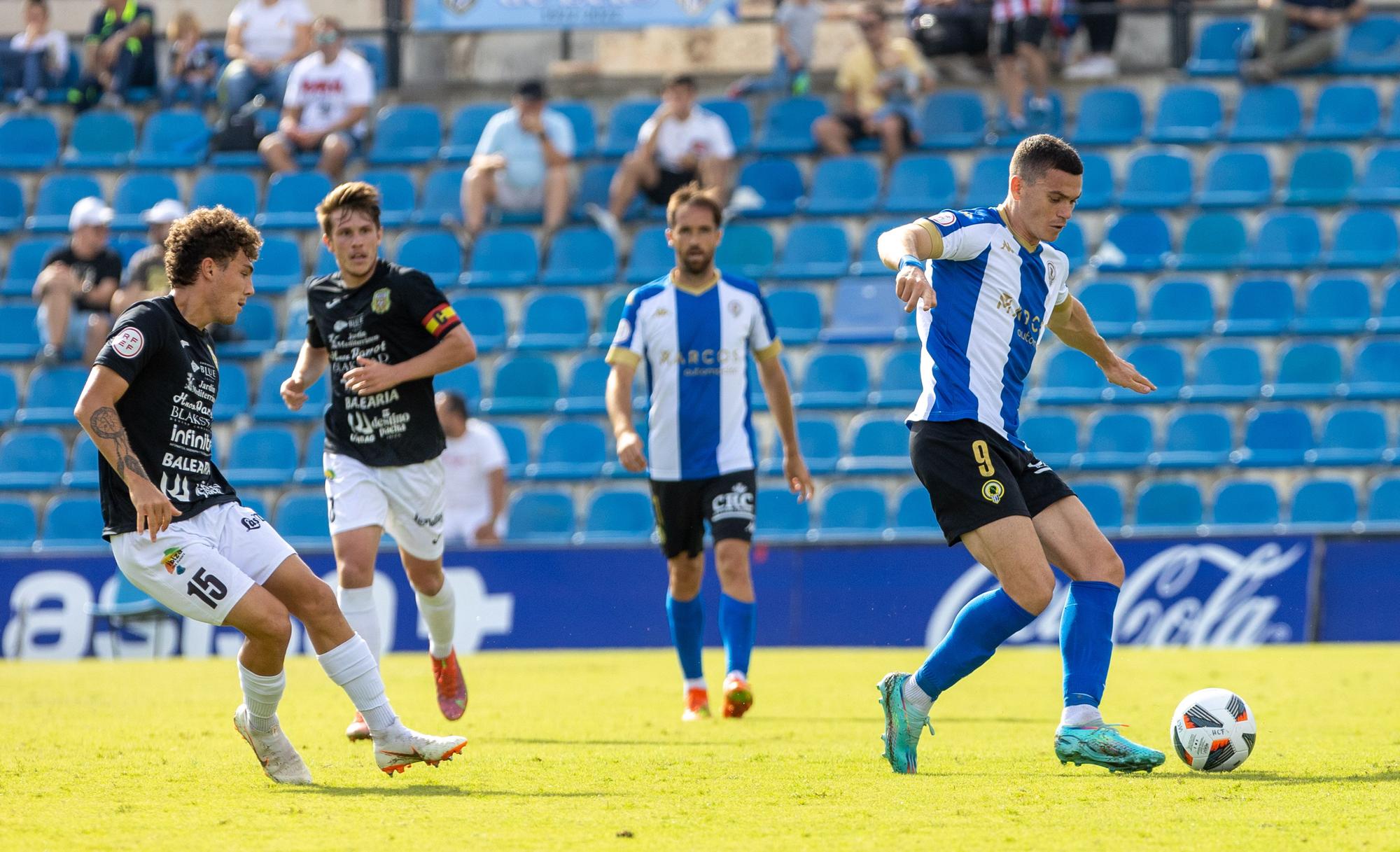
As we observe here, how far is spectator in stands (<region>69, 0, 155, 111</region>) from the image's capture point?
18.9m

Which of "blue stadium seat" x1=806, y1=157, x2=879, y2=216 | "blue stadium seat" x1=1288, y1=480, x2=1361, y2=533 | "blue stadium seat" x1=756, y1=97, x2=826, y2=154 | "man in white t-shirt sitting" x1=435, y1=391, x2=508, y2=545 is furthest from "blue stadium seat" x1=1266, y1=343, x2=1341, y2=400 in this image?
"man in white t-shirt sitting" x1=435, y1=391, x2=508, y2=545

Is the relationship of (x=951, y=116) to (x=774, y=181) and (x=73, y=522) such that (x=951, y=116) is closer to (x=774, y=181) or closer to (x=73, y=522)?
(x=774, y=181)

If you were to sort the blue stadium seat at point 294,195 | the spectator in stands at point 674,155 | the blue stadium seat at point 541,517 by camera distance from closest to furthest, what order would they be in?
the blue stadium seat at point 541,517 → the spectator in stands at point 674,155 → the blue stadium seat at point 294,195

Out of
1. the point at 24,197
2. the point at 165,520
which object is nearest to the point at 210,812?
the point at 165,520

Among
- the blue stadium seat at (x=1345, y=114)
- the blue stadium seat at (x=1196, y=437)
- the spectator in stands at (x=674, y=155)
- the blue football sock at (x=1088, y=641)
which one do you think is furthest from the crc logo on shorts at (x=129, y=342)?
the blue stadium seat at (x=1345, y=114)

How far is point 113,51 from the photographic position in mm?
18953

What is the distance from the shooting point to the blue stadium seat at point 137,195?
59.2 feet

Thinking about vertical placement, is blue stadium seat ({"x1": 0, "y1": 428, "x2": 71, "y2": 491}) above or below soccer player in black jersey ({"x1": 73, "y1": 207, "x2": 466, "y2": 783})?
below

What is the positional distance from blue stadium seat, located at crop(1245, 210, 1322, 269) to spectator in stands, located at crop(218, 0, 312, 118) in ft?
33.9

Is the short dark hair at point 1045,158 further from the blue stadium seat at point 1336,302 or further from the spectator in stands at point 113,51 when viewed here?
the spectator in stands at point 113,51

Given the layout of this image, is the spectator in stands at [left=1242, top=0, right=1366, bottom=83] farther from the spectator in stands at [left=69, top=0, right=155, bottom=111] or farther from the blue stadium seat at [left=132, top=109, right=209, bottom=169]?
the spectator in stands at [left=69, top=0, right=155, bottom=111]

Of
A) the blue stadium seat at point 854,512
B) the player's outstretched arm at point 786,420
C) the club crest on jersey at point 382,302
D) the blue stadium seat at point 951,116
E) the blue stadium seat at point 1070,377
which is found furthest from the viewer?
the blue stadium seat at point 951,116

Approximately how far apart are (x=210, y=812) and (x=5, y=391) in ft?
42.0

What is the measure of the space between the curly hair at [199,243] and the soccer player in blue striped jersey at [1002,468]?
2369 millimetres
